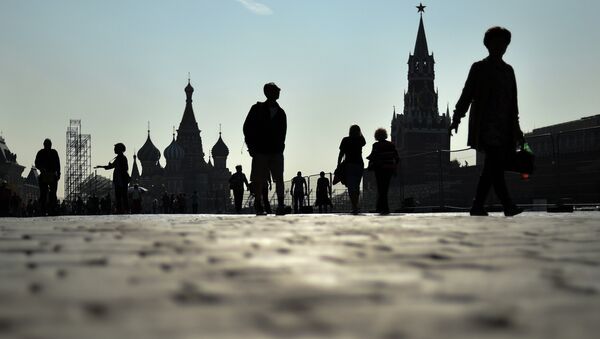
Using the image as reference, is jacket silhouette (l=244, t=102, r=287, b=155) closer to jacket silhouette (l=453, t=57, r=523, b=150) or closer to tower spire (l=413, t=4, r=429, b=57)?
jacket silhouette (l=453, t=57, r=523, b=150)

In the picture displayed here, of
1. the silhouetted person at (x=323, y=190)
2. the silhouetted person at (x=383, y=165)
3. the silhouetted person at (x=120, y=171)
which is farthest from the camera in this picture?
the silhouetted person at (x=323, y=190)

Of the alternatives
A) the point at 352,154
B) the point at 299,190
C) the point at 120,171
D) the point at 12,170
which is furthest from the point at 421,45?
→ the point at 352,154

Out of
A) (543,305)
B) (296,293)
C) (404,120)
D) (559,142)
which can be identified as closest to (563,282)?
(543,305)

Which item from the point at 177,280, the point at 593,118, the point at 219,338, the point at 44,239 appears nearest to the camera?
the point at 219,338

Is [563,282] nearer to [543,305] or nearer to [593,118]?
[543,305]

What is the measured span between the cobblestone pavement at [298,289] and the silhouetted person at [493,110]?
17.9 feet

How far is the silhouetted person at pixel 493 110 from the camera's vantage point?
1027 centimetres

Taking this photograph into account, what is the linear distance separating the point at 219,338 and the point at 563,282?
156 cm

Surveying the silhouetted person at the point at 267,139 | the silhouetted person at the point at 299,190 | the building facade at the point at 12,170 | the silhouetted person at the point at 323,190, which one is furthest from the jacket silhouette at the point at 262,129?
the building facade at the point at 12,170

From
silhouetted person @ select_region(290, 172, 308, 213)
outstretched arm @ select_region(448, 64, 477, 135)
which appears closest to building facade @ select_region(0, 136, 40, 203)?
silhouetted person @ select_region(290, 172, 308, 213)

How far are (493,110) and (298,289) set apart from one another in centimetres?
796

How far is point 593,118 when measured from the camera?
111 meters

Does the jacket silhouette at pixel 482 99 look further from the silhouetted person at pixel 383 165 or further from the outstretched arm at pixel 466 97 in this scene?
the silhouetted person at pixel 383 165

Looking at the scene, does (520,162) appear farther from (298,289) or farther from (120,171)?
(120,171)
